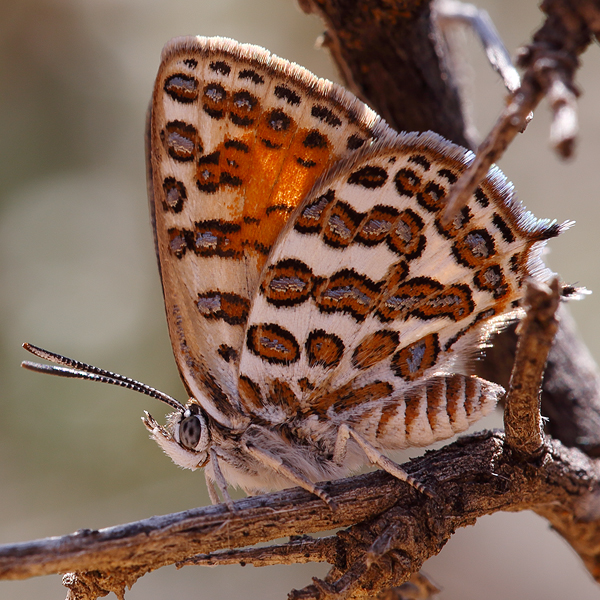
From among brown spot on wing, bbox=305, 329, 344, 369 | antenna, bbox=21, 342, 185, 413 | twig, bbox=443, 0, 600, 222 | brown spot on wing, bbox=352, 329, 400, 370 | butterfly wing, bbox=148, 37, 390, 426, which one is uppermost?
butterfly wing, bbox=148, 37, 390, 426

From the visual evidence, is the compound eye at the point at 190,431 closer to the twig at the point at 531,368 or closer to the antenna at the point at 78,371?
the antenna at the point at 78,371

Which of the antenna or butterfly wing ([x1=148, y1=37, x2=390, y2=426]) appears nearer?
butterfly wing ([x1=148, y1=37, x2=390, y2=426])

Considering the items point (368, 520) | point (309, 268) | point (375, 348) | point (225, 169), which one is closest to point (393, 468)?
point (368, 520)

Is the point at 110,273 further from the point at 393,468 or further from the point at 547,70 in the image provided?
the point at 547,70

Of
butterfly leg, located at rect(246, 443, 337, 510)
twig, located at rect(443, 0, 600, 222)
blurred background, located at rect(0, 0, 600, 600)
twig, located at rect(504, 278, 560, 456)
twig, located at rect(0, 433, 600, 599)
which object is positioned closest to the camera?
twig, located at rect(443, 0, 600, 222)

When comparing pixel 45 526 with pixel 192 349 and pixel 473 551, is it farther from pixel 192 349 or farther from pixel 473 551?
pixel 473 551

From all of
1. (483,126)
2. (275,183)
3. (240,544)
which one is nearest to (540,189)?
(483,126)

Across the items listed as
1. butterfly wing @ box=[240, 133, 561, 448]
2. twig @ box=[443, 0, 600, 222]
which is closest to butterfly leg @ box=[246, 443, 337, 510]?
butterfly wing @ box=[240, 133, 561, 448]

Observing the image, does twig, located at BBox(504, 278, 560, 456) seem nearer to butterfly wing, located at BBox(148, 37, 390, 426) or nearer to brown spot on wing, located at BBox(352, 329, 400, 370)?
brown spot on wing, located at BBox(352, 329, 400, 370)
